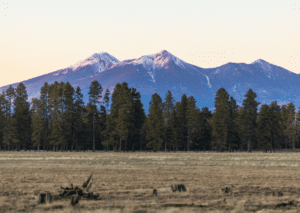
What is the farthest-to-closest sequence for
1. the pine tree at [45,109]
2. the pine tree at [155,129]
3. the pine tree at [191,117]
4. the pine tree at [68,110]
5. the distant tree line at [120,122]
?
the pine tree at [191,117]
the pine tree at [45,109]
the pine tree at [155,129]
the pine tree at [68,110]
the distant tree line at [120,122]

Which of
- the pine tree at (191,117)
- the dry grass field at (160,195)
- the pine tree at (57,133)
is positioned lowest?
the dry grass field at (160,195)

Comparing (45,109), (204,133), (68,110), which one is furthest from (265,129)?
(45,109)

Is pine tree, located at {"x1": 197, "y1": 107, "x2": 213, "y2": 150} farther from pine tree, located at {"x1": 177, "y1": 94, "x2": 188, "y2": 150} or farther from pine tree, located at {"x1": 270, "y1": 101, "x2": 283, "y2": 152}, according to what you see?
pine tree, located at {"x1": 270, "y1": 101, "x2": 283, "y2": 152}

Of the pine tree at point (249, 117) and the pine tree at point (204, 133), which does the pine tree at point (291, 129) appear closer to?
the pine tree at point (249, 117)

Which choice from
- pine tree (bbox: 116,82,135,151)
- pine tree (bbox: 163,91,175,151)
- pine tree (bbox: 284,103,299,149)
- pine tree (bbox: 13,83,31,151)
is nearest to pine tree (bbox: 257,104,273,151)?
pine tree (bbox: 284,103,299,149)

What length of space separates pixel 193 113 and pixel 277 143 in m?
23.1

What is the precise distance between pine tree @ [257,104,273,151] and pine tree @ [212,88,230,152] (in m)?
10.3

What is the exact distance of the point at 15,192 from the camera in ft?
58.8

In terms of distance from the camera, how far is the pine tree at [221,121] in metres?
86.4

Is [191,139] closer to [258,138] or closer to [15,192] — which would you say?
[258,138]

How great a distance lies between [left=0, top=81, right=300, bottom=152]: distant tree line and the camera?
8350cm

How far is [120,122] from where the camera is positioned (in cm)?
8000

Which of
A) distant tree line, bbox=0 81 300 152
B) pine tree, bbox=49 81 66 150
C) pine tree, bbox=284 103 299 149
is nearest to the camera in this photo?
pine tree, bbox=49 81 66 150

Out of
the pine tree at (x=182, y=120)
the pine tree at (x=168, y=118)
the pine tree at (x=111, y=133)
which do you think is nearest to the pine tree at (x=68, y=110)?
the pine tree at (x=111, y=133)
